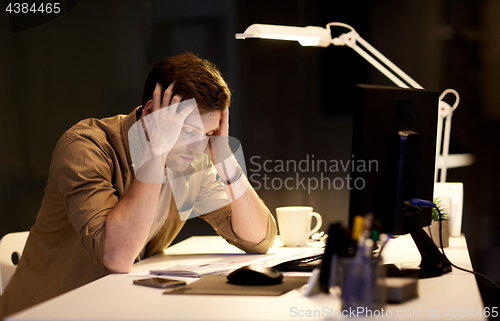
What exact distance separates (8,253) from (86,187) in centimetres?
50

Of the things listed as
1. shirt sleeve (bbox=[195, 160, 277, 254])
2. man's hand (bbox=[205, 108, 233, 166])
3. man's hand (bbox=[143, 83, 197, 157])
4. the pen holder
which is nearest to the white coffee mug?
shirt sleeve (bbox=[195, 160, 277, 254])

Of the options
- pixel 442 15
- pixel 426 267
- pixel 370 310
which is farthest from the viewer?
pixel 442 15

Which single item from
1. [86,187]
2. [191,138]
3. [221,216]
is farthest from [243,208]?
[86,187]

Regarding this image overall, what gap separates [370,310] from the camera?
2.40 feet

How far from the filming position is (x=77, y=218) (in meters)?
1.18

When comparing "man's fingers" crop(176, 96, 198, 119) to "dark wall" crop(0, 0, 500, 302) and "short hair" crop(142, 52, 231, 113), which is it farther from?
"dark wall" crop(0, 0, 500, 302)

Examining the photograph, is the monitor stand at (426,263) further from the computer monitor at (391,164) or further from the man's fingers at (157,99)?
the man's fingers at (157,99)

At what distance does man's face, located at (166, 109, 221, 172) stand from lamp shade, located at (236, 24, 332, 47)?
0.33 metres

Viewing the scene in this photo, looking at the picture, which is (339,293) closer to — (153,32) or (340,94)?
(340,94)

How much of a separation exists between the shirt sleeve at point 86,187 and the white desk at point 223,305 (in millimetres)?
158

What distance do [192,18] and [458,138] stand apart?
1.23m

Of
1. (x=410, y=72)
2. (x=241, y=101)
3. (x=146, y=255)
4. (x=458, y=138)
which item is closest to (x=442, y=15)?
(x=410, y=72)

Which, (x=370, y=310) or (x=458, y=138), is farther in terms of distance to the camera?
(x=458, y=138)

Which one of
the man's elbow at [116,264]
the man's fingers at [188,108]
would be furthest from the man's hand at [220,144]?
the man's elbow at [116,264]
